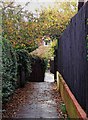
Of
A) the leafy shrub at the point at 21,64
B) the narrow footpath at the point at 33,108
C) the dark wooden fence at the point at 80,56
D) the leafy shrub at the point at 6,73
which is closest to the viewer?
the dark wooden fence at the point at 80,56

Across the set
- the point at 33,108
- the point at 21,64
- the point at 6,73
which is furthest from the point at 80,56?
the point at 21,64

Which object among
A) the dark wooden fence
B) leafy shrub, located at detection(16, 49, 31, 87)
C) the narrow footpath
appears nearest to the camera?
the dark wooden fence

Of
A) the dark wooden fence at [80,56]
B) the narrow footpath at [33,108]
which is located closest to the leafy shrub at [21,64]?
the narrow footpath at [33,108]

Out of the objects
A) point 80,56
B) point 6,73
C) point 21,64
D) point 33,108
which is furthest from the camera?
point 21,64

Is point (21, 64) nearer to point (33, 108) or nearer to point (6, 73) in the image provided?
point (33, 108)

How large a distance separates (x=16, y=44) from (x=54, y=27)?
6423 millimetres

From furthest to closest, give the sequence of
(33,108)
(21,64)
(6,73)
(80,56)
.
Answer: (21,64)
(33,108)
(6,73)
(80,56)

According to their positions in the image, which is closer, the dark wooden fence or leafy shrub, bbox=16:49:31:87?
the dark wooden fence

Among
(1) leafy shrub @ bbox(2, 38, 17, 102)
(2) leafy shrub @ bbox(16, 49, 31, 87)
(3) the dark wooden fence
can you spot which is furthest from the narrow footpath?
(2) leafy shrub @ bbox(16, 49, 31, 87)

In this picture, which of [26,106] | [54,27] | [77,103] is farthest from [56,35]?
[77,103]

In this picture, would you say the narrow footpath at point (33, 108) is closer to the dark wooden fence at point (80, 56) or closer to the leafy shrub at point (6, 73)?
the leafy shrub at point (6, 73)

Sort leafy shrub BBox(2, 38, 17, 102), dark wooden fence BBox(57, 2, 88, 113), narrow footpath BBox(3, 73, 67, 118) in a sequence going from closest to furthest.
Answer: dark wooden fence BBox(57, 2, 88, 113) < leafy shrub BBox(2, 38, 17, 102) < narrow footpath BBox(3, 73, 67, 118)

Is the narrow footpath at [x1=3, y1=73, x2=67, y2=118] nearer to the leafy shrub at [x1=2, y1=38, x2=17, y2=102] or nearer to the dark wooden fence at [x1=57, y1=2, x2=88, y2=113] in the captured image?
the leafy shrub at [x1=2, y1=38, x2=17, y2=102]

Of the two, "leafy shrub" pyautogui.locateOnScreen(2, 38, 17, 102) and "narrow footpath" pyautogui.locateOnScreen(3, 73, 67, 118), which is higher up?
"leafy shrub" pyautogui.locateOnScreen(2, 38, 17, 102)
